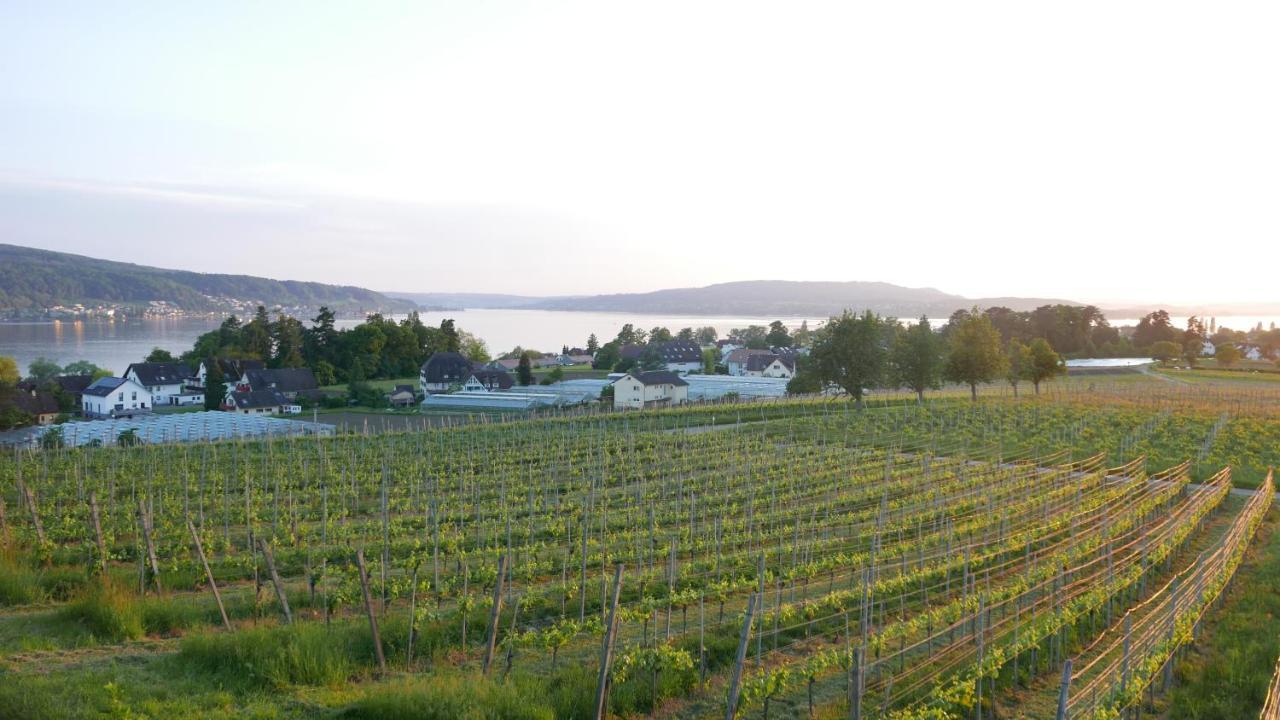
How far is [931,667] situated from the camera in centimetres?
781

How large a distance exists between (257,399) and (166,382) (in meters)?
11.9

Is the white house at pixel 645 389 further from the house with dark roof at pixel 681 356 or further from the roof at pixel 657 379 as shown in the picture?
the house with dark roof at pixel 681 356

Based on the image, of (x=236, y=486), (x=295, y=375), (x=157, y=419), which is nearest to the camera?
(x=236, y=486)

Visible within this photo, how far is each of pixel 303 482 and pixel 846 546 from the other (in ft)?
41.2

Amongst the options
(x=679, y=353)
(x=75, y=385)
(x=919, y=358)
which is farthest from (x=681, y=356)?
(x=75, y=385)

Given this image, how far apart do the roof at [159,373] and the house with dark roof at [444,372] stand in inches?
635

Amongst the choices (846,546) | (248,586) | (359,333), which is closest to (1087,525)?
(846,546)

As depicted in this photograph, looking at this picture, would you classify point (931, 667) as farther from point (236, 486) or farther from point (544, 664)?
point (236, 486)

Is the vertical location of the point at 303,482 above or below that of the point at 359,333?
below

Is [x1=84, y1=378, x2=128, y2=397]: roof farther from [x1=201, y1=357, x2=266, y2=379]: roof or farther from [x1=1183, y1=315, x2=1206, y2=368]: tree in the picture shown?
[x1=1183, y1=315, x2=1206, y2=368]: tree

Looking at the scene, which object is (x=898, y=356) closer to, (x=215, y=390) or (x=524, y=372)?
(x=524, y=372)

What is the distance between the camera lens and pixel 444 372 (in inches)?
2242

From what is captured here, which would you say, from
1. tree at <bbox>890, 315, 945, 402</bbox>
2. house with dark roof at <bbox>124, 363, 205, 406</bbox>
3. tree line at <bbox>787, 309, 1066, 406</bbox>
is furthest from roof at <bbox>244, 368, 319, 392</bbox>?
tree at <bbox>890, 315, 945, 402</bbox>

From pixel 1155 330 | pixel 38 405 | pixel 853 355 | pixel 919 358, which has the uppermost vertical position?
pixel 1155 330
